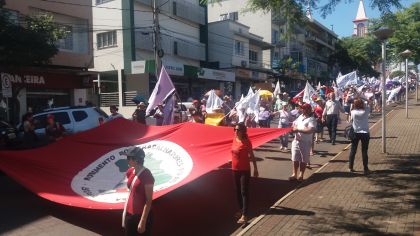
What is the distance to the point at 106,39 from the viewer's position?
3425 centimetres

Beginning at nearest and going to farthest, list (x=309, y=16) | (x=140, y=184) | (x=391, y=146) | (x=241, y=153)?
(x=140, y=184)
(x=241, y=153)
(x=309, y=16)
(x=391, y=146)

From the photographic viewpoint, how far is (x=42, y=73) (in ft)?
74.7

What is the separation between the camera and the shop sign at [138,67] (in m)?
30.2

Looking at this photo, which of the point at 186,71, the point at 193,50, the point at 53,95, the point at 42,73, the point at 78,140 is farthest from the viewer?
the point at 193,50

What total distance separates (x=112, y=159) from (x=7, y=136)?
5.61 meters

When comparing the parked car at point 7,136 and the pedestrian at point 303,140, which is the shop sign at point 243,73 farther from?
the pedestrian at point 303,140

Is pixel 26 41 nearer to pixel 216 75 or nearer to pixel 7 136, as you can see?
pixel 7 136

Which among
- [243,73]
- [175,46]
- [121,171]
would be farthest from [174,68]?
[121,171]

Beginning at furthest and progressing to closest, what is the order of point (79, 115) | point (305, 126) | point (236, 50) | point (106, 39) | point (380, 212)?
point (236, 50), point (106, 39), point (79, 115), point (305, 126), point (380, 212)

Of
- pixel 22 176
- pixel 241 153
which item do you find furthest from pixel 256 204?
pixel 22 176

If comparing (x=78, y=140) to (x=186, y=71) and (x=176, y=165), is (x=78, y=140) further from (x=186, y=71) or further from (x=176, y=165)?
(x=186, y=71)

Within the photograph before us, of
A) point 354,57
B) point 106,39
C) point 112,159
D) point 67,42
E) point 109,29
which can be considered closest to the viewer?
point 112,159

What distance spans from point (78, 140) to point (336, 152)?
7711 millimetres

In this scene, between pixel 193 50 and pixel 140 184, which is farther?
pixel 193 50
